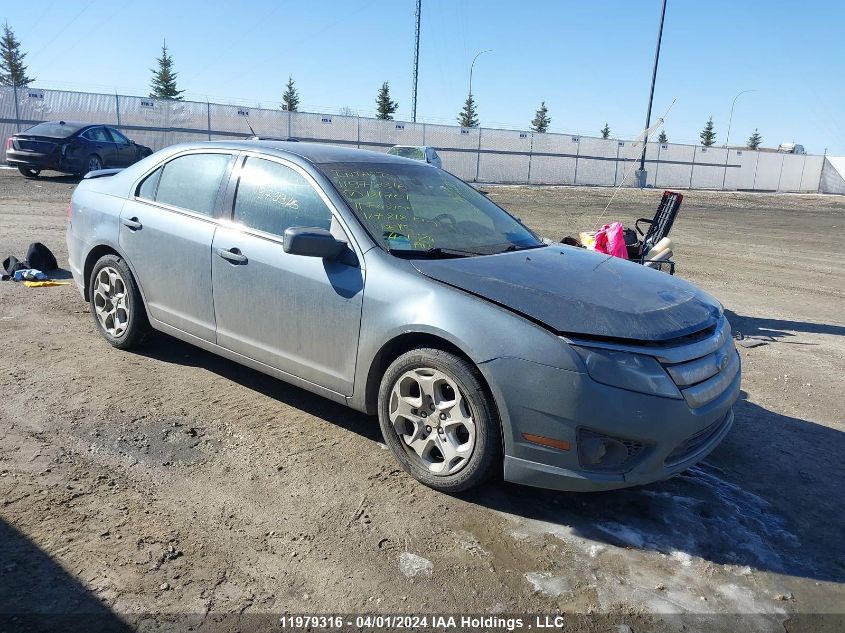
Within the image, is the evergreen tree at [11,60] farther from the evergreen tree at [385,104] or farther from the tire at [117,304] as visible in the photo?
the tire at [117,304]

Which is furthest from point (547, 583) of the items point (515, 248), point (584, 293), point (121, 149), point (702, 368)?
point (121, 149)

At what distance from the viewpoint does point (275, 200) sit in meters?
4.29

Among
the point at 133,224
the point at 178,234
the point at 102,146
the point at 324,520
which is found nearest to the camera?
the point at 324,520

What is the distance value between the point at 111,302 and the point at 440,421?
10.5 ft

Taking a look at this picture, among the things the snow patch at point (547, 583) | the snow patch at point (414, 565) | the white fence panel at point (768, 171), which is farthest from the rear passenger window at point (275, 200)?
the white fence panel at point (768, 171)

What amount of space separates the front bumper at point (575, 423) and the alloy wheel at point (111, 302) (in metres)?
3.27

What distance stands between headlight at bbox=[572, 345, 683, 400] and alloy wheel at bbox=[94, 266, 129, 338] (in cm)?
363

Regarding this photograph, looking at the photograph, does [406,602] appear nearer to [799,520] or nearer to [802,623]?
[802,623]

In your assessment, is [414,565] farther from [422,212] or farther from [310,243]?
[422,212]

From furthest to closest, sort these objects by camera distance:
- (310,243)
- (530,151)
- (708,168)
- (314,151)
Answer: (708,168) → (530,151) → (314,151) → (310,243)

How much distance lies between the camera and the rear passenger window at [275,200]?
13.4 ft

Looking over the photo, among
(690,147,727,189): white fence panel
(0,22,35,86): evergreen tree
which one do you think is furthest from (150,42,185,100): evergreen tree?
(690,147,727,189): white fence panel

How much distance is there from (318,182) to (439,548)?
2.24 meters

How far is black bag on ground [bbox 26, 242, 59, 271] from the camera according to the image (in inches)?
308
